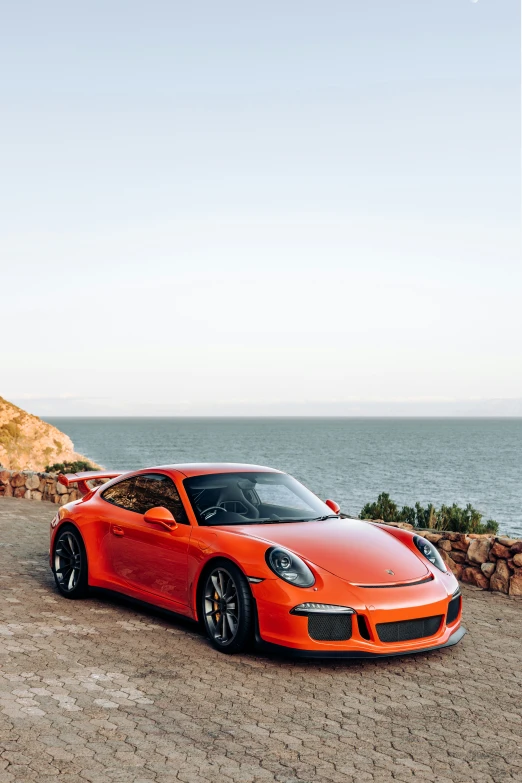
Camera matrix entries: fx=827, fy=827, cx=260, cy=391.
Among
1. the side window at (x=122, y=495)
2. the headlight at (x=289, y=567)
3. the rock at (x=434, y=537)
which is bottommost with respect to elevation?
the rock at (x=434, y=537)

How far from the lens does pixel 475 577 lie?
1015cm

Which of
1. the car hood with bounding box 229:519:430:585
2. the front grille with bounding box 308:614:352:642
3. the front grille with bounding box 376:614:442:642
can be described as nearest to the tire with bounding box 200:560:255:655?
the car hood with bounding box 229:519:430:585

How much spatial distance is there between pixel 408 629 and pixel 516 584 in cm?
385

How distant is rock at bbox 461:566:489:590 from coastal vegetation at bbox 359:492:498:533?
119 inches

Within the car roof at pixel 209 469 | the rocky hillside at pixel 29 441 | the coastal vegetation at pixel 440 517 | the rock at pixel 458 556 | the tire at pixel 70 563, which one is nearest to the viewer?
the car roof at pixel 209 469

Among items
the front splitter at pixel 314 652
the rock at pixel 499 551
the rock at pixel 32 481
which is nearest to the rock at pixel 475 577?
the rock at pixel 499 551

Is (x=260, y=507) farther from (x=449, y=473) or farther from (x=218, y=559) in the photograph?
(x=449, y=473)

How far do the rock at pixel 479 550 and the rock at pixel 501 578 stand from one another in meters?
0.20

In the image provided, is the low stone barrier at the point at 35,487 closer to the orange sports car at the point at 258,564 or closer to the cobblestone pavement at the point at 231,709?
the orange sports car at the point at 258,564

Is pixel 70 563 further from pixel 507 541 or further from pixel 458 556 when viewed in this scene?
pixel 507 541

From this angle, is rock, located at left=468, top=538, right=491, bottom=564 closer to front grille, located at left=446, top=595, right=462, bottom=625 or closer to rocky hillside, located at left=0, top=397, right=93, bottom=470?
front grille, located at left=446, top=595, right=462, bottom=625

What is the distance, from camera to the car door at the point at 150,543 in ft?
23.6

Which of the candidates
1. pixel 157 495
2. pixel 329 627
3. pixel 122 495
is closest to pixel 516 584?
pixel 329 627

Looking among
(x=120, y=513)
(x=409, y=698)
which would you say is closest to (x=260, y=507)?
(x=120, y=513)
